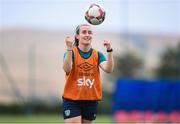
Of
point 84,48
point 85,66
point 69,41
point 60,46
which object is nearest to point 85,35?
point 84,48

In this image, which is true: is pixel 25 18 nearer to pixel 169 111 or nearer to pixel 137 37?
pixel 137 37

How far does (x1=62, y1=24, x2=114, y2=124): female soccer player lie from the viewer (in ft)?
30.4

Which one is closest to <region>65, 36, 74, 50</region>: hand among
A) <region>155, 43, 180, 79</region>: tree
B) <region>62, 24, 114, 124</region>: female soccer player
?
<region>62, 24, 114, 124</region>: female soccer player

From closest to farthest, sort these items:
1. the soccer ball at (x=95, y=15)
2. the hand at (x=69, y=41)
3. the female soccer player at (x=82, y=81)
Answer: the hand at (x=69, y=41), the female soccer player at (x=82, y=81), the soccer ball at (x=95, y=15)

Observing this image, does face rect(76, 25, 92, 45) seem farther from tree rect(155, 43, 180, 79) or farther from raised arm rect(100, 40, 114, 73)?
tree rect(155, 43, 180, 79)

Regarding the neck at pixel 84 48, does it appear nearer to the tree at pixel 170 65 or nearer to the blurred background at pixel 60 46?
the blurred background at pixel 60 46

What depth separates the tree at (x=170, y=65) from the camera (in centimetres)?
2164

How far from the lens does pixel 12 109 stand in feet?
71.2

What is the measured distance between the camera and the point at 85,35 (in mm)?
Answer: 9344

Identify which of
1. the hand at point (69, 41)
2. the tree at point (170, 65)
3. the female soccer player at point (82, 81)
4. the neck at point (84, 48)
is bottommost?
the tree at point (170, 65)

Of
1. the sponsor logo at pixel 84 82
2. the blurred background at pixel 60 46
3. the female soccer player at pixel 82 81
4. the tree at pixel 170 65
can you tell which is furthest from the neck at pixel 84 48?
the tree at pixel 170 65

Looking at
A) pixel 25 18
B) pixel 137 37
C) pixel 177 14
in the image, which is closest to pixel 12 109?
pixel 25 18

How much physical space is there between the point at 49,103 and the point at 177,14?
4.61 metres

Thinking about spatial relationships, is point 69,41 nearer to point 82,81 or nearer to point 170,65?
point 82,81
